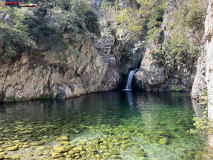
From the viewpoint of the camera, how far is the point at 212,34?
659 centimetres

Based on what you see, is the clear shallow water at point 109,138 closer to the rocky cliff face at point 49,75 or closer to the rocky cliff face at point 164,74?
the rocky cliff face at point 49,75

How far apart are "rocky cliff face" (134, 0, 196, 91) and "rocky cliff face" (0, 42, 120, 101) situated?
1022 cm

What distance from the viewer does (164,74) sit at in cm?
3080

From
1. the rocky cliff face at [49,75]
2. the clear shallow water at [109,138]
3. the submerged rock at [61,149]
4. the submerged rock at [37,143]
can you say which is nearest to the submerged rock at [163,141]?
the clear shallow water at [109,138]

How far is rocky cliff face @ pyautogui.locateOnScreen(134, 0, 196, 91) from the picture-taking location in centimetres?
2911

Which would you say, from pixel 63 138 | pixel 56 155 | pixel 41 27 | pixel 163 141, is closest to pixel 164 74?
pixel 41 27

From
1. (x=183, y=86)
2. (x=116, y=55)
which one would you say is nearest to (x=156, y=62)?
(x=183, y=86)

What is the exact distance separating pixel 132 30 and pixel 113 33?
17.0ft

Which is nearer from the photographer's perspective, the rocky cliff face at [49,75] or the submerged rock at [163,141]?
the submerged rock at [163,141]

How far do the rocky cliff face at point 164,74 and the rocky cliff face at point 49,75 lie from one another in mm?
10216

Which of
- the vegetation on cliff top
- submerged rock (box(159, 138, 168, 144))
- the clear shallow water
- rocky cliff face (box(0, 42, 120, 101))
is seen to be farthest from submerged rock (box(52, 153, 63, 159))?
rocky cliff face (box(0, 42, 120, 101))

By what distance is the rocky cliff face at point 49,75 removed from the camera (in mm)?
19750

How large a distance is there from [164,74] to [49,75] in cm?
2142

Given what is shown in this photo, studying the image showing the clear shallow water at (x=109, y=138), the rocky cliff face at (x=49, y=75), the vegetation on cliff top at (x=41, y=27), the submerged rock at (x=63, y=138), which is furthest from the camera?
the rocky cliff face at (x=49, y=75)
